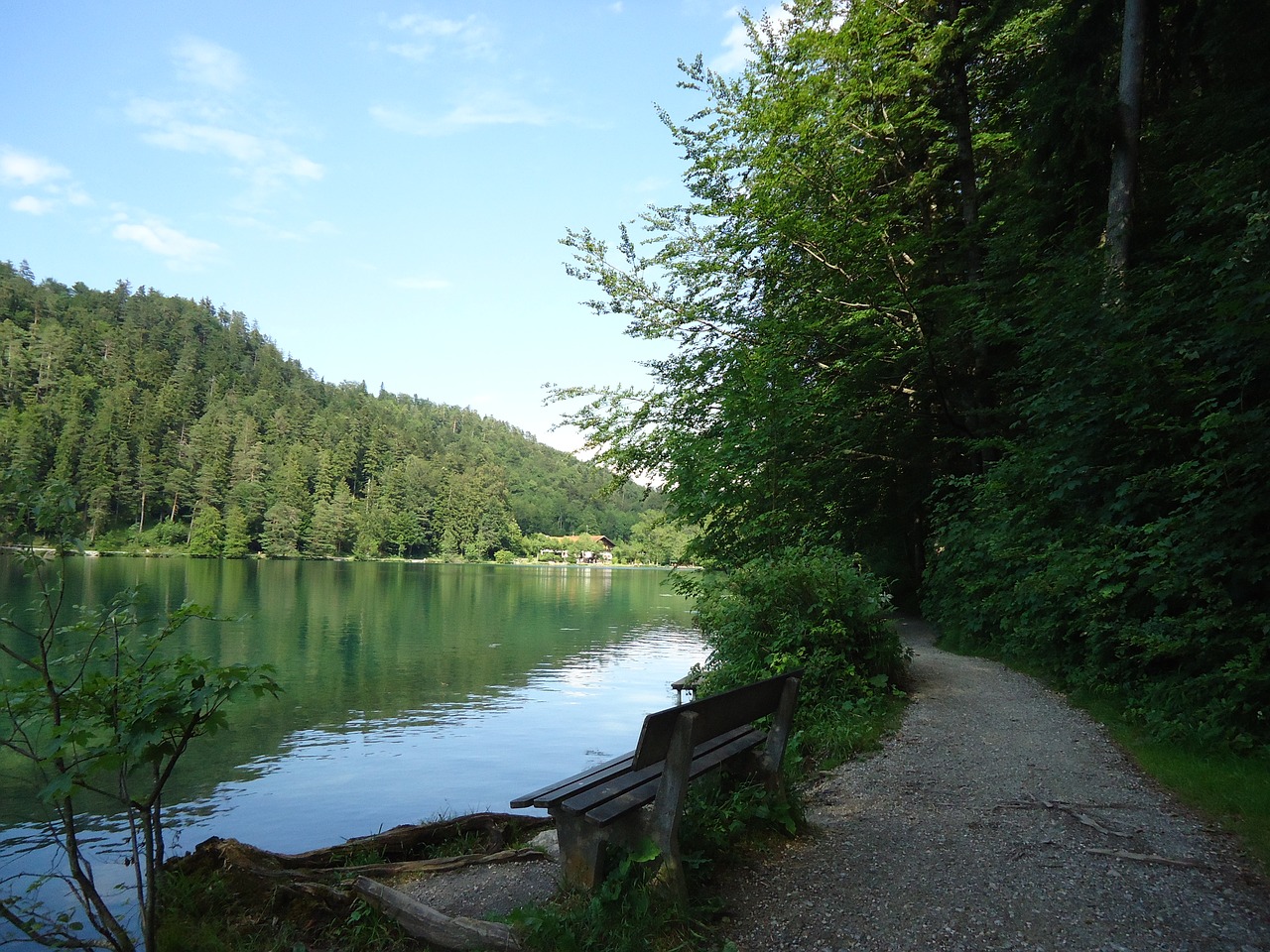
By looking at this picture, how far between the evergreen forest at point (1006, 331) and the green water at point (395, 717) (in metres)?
4.68

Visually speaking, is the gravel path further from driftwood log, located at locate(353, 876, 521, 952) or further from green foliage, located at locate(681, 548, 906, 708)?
green foliage, located at locate(681, 548, 906, 708)

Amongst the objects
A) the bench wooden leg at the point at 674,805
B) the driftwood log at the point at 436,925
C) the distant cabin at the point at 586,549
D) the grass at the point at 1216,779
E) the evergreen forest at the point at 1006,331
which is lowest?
the distant cabin at the point at 586,549

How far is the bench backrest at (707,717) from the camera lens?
134 inches

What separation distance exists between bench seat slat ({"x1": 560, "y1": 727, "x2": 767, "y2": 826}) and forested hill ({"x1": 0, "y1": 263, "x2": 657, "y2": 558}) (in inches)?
2281

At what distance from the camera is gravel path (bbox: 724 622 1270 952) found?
3.23 metres

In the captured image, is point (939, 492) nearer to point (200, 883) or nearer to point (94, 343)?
point (200, 883)

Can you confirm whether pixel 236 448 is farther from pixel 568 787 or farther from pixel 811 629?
pixel 568 787

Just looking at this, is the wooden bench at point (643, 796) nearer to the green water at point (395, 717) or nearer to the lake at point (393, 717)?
the lake at point (393, 717)

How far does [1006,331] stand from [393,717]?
488 inches

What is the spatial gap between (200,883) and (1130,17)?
1246 cm

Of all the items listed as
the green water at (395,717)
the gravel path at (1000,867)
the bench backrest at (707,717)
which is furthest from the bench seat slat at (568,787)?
the green water at (395,717)

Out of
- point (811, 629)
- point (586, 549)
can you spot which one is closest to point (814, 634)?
point (811, 629)

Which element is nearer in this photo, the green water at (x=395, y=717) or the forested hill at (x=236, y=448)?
the green water at (x=395, y=717)

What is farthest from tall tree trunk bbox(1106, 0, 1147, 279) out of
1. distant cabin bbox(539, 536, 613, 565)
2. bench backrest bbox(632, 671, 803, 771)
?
distant cabin bbox(539, 536, 613, 565)
